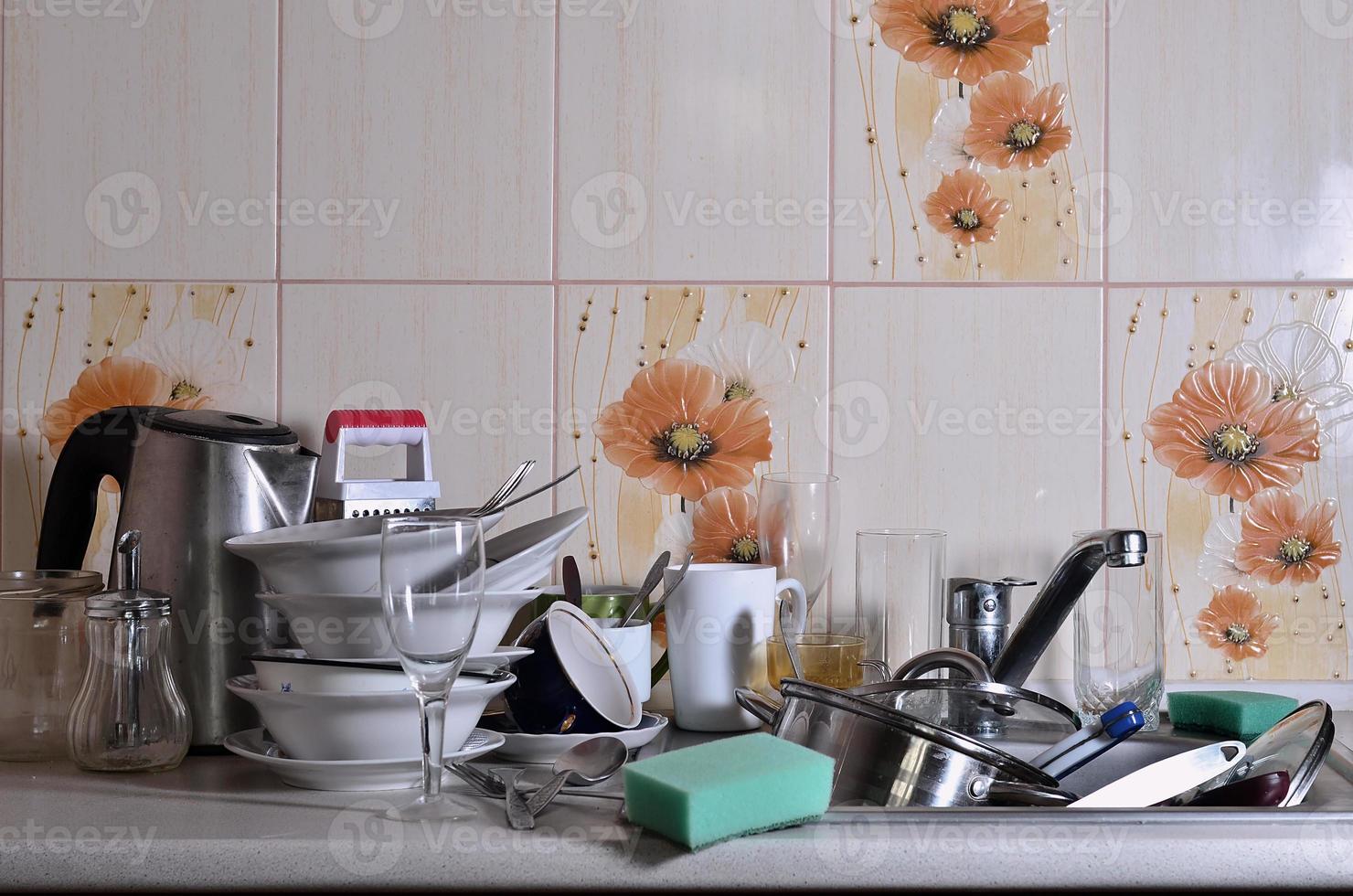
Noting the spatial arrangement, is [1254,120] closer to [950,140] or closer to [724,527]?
[950,140]

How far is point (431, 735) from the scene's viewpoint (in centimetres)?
77

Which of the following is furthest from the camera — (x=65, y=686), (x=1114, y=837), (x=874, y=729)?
(x=65, y=686)

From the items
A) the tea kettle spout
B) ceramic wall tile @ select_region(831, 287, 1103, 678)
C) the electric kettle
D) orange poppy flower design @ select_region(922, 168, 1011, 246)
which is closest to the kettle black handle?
the electric kettle

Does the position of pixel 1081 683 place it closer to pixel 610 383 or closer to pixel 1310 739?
pixel 1310 739

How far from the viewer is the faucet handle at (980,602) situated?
1076 mm

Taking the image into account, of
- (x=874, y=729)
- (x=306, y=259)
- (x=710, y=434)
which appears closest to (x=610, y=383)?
(x=710, y=434)

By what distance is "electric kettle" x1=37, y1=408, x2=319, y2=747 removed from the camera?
0.92 meters

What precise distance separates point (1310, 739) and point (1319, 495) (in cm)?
42

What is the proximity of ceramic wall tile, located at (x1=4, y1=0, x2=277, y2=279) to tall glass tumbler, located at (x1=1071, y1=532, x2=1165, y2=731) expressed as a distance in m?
0.95

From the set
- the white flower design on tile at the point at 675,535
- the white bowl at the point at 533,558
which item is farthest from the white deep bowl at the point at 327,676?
the white flower design on tile at the point at 675,535

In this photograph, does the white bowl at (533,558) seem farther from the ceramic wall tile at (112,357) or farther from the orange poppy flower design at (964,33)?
the orange poppy flower design at (964,33)

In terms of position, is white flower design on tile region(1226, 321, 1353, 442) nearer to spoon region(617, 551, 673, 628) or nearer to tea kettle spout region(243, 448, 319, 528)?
spoon region(617, 551, 673, 628)

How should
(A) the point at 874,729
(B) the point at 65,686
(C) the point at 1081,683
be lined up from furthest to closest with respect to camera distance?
(C) the point at 1081,683
(B) the point at 65,686
(A) the point at 874,729

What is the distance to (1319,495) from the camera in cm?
119
